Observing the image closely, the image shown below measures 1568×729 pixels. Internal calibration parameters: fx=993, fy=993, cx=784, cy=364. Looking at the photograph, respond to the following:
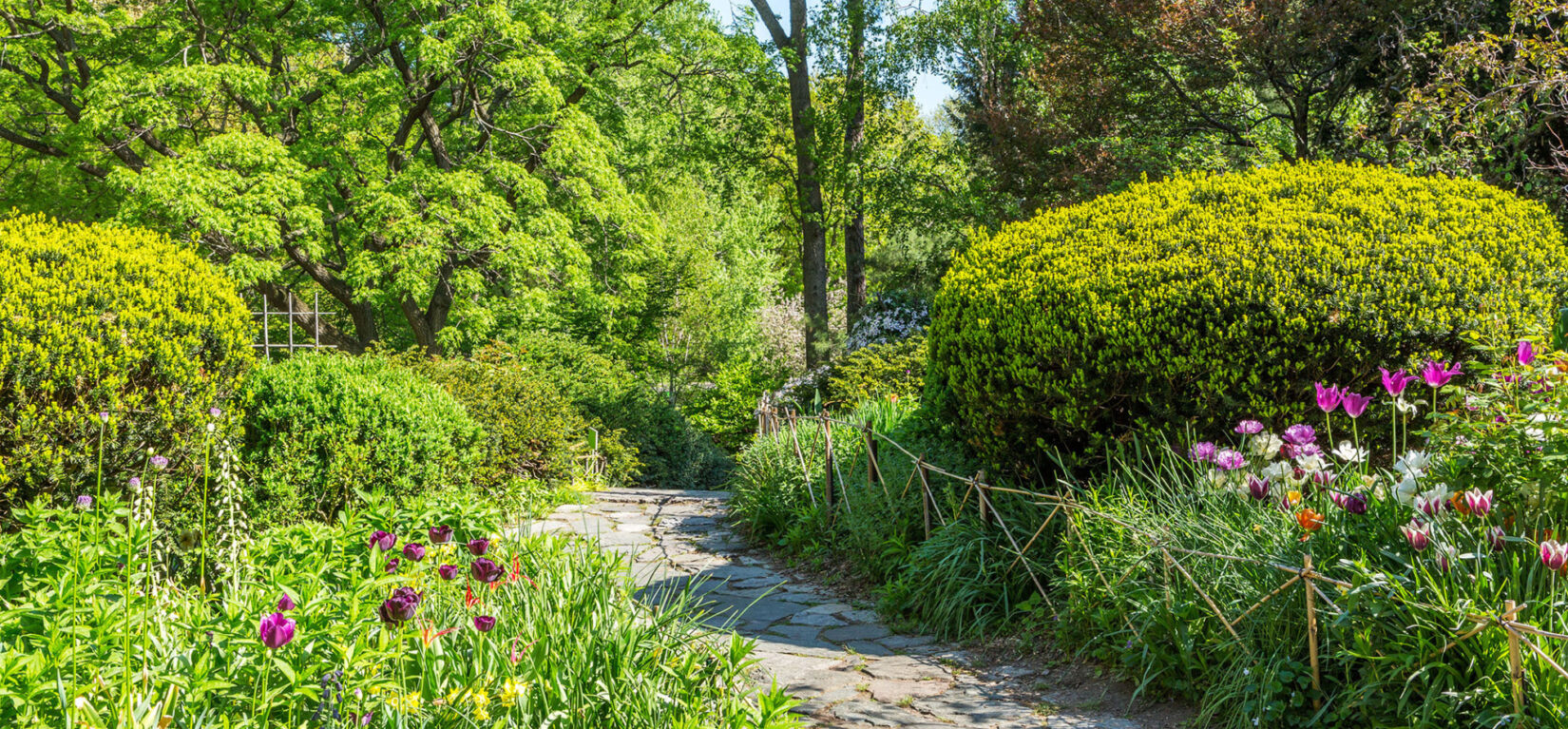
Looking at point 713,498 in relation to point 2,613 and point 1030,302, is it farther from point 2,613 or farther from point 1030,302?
point 2,613

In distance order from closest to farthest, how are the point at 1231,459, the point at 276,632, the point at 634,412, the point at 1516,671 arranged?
the point at 276,632 → the point at 1516,671 → the point at 1231,459 → the point at 634,412

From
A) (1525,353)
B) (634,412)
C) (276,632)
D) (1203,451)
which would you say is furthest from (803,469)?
(634,412)

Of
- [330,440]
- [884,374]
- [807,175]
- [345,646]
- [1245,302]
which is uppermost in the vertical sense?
[807,175]

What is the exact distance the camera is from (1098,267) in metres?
4.60

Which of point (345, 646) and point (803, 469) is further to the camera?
point (803, 469)

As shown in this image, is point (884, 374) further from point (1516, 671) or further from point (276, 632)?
point (276, 632)

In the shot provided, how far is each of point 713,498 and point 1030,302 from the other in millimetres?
5905

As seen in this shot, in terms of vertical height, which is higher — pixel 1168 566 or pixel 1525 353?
pixel 1525 353

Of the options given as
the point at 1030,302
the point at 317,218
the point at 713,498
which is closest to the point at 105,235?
the point at 1030,302

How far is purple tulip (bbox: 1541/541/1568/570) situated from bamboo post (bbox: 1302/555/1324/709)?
21.8 inches

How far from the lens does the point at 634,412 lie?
13930 millimetres

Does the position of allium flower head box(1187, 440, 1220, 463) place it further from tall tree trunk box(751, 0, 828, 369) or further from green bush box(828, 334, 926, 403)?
tall tree trunk box(751, 0, 828, 369)

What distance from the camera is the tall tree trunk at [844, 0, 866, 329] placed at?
52.1 ft

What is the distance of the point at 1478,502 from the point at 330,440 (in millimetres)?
5381
